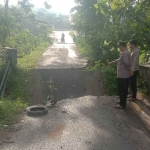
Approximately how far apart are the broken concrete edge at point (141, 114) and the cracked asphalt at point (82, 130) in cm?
12

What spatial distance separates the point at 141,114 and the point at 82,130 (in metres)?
1.84

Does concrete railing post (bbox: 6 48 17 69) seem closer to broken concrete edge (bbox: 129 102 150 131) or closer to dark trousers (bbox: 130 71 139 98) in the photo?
dark trousers (bbox: 130 71 139 98)

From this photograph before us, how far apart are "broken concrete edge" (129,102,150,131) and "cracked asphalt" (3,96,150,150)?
120mm

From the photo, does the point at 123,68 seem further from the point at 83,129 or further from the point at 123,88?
the point at 83,129

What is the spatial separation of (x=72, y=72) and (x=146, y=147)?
309 inches

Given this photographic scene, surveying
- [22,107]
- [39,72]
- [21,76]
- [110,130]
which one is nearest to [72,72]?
[39,72]

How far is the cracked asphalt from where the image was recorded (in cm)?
437

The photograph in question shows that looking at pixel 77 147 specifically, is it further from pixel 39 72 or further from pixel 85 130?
pixel 39 72

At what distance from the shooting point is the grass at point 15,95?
5.99m

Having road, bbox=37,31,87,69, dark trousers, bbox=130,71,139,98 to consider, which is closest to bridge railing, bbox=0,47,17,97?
road, bbox=37,31,87,69

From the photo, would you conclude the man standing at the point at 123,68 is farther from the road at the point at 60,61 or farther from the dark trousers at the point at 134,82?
the road at the point at 60,61

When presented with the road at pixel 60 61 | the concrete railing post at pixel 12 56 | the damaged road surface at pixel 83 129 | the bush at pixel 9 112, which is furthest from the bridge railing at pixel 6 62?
the damaged road surface at pixel 83 129

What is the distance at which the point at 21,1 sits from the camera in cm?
2434

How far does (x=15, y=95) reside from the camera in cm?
948
